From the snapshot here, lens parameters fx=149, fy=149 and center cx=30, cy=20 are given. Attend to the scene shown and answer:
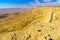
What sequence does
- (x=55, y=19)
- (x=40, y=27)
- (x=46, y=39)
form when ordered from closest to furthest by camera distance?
(x=46, y=39), (x=40, y=27), (x=55, y=19)

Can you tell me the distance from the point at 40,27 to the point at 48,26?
76cm

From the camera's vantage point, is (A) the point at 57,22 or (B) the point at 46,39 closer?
(B) the point at 46,39

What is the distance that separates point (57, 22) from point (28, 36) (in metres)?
3.63

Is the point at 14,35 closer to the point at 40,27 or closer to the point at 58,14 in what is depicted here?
the point at 40,27

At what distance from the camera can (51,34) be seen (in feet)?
42.0

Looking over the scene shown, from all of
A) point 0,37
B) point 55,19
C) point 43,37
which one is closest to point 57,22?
point 55,19

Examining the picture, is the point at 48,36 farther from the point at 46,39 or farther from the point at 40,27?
the point at 40,27

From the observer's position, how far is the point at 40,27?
45.9 ft

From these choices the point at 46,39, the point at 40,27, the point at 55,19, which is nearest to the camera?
the point at 46,39

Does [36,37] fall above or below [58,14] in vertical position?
below

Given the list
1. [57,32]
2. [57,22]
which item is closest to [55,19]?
[57,22]

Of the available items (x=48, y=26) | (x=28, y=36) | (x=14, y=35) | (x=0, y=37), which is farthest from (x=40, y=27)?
(x=0, y=37)

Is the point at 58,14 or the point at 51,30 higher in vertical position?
the point at 58,14

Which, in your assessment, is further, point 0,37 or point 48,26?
point 48,26
